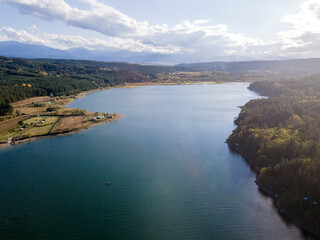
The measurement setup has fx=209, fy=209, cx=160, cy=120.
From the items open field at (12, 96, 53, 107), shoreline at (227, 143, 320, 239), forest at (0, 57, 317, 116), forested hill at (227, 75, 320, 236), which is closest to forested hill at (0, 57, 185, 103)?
forest at (0, 57, 317, 116)

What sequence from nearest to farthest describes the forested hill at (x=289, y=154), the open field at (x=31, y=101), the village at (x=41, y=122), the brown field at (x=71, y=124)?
the forested hill at (x=289, y=154) → the village at (x=41, y=122) → the brown field at (x=71, y=124) → the open field at (x=31, y=101)

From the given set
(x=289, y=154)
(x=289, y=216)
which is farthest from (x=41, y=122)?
(x=289, y=216)

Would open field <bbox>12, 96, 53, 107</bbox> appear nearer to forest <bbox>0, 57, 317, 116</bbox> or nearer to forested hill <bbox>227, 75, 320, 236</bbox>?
forest <bbox>0, 57, 317, 116</bbox>

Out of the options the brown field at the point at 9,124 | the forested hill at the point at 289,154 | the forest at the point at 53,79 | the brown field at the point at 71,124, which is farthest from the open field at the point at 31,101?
the forested hill at the point at 289,154

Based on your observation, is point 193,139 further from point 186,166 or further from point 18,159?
point 18,159

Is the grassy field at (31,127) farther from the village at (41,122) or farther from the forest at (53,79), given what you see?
the forest at (53,79)
